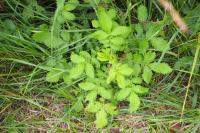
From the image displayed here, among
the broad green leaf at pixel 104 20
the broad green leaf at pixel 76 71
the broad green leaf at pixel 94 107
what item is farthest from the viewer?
the broad green leaf at pixel 94 107

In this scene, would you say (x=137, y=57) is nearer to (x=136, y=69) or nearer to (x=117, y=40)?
(x=136, y=69)

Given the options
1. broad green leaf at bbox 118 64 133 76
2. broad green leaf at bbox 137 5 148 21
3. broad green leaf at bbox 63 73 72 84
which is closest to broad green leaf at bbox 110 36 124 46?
broad green leaf at bbox 118 64 133 76

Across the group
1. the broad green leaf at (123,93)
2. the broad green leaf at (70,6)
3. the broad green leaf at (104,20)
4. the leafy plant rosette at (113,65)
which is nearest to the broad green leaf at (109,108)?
the leafy plant rosette at (113,65)

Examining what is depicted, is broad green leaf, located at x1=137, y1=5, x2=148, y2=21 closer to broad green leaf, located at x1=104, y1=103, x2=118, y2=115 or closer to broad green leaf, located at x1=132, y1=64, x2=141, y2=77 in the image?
broad green leaf, located at x1=132, y1=64, x2=141, y2=77

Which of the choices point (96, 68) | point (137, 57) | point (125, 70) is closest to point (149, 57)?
point (137, 57)

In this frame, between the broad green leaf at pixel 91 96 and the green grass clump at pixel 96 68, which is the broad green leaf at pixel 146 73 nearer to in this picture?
the green grass clump at pixel 96 68

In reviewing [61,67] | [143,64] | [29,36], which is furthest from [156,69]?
[29,36]
